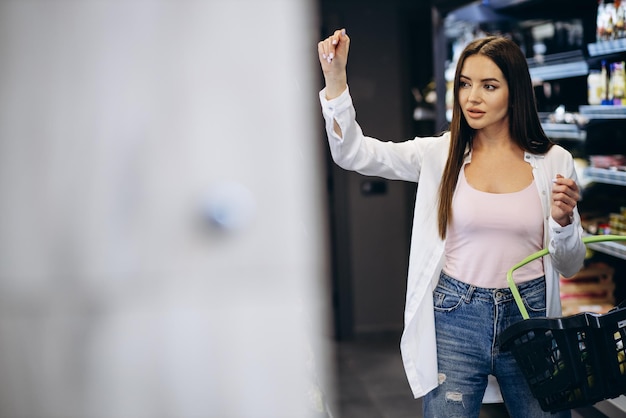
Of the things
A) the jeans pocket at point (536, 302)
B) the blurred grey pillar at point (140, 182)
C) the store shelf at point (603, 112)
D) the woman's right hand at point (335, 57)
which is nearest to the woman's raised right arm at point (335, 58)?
the woman's right hand at point (335, 57)

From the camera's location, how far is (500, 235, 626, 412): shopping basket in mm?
1995

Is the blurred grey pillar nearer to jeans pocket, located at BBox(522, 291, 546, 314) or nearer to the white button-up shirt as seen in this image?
the white button-up shirt

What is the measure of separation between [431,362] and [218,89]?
1.74 metres

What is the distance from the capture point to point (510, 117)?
7.80ft

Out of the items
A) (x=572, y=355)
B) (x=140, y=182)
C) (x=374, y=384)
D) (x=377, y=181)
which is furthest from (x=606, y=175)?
(x=140, y=182)

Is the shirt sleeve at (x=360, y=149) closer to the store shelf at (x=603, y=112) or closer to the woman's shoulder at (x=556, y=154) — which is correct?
the woman's shoulder at (x=556, y=154)

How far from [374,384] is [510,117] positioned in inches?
125

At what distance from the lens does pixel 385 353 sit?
594 centimetres

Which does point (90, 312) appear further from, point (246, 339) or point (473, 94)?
point (473, 94)

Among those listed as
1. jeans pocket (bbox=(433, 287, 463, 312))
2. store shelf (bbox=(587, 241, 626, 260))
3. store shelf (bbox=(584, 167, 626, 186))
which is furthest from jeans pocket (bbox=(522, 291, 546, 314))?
store shelf (bbox=(584, 167, 626, 186))

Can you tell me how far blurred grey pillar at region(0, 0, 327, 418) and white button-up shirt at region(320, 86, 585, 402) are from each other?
1528 millimetres

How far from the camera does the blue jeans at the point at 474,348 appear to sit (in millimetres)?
2186

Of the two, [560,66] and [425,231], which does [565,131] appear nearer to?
[560,66]

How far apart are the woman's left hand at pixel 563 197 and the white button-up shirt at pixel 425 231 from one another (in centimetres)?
6
